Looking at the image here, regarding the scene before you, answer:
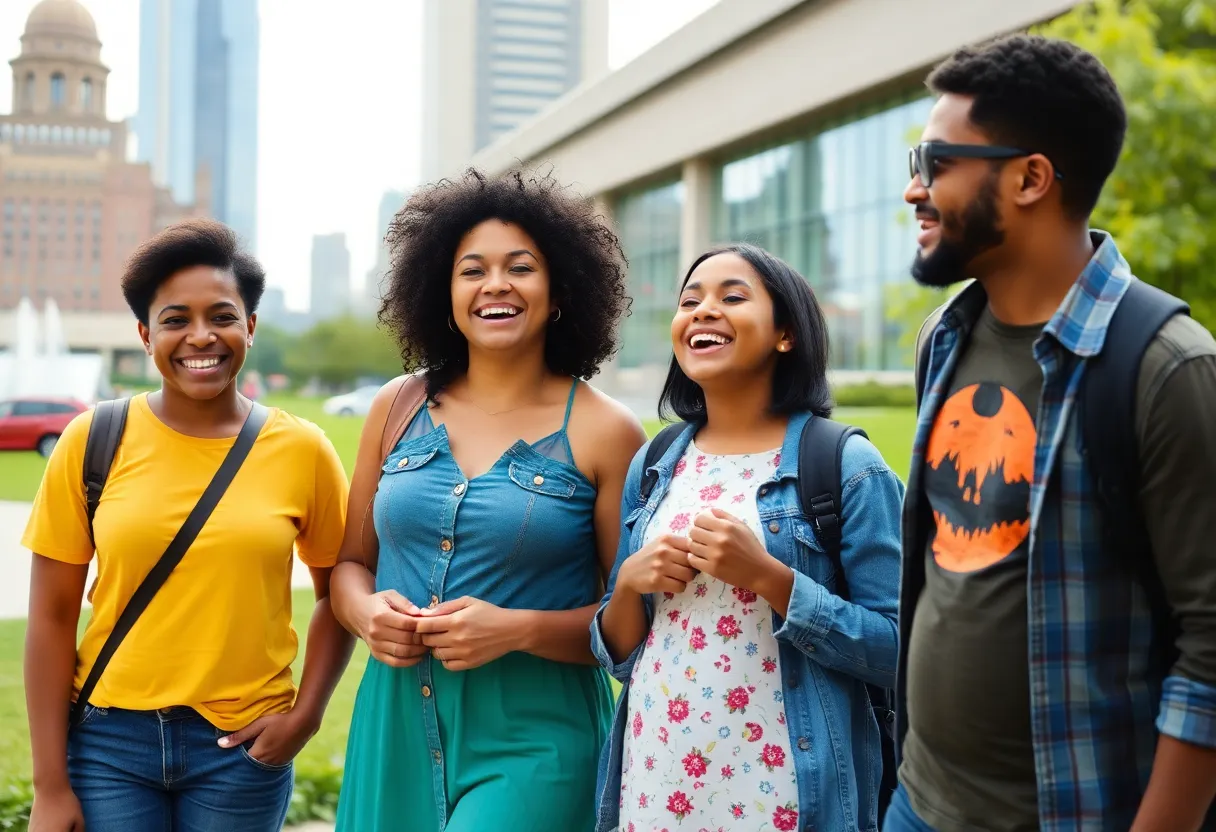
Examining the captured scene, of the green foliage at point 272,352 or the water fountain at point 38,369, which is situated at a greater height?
the green foliage at point 272,352

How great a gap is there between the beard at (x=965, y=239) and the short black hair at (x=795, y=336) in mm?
689

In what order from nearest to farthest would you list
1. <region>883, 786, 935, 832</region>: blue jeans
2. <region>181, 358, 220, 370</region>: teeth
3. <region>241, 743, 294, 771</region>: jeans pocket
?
<region>883, 786, 935, 832</region>: blue jeans, <region>241, 743, 294, 771</region>: jeans pocket, <region>181, 358, 220, 370</region>: teeth

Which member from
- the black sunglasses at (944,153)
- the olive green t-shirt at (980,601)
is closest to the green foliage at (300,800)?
the olive green t-shirt at (980,601)

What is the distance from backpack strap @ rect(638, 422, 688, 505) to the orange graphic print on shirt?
0.80 metres

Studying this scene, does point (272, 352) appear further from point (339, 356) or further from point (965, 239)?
point (965, 239)

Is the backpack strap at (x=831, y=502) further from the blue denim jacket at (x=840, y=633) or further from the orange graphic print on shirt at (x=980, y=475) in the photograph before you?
the orange graphic print on shirt at (x=980, y=475)

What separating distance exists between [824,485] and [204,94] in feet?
575

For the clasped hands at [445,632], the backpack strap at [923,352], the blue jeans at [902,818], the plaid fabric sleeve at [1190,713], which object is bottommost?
the blue jeans at [902,818]

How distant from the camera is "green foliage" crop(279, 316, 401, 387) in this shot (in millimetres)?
91625

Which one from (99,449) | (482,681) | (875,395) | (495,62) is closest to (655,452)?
(482,681)

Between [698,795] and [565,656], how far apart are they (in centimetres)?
56

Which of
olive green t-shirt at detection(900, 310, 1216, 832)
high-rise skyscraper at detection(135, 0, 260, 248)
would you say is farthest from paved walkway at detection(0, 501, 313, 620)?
high-rise skyscraper at detection(135, 0, 260, 248)

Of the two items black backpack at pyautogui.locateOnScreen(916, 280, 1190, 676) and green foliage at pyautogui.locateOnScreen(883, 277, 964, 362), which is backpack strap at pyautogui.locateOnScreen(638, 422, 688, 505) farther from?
green foliage at pyautogui.locateOnScreen(883, 277, 964, 362)

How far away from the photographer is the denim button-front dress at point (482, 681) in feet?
9.79
